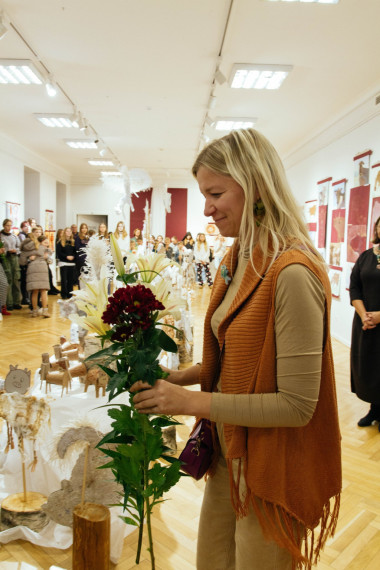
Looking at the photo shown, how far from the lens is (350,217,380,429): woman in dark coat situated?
10.4 feet

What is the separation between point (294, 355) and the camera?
35.2 inches

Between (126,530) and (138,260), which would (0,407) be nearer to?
(126,530)

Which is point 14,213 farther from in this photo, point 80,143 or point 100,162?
point 100,162

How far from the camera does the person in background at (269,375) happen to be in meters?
0.91

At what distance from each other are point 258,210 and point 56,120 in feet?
26.9

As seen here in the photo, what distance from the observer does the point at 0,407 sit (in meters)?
1.98

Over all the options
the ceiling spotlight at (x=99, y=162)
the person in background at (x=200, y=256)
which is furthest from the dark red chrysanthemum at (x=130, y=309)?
the person in background at (x=200, y=256)

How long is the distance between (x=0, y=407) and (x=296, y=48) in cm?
467

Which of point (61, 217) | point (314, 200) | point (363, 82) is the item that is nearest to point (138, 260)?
point (363, 82)

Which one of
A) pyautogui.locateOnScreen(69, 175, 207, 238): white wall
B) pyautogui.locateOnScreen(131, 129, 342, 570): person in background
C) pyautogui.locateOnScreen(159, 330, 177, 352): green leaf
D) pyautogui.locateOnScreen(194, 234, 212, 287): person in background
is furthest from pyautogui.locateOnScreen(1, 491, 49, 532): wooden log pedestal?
pyautogui.locateOnScreen(69, 175, 207, 238): white wall

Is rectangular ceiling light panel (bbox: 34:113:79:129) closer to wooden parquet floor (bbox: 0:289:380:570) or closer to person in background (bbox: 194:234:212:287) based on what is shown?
person in background (bbox: 194:234:212:287)

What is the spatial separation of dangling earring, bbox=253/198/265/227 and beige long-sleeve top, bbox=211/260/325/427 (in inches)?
6.9

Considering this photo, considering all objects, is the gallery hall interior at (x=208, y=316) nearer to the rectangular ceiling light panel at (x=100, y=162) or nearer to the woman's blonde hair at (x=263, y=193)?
the woman's blonde hair at (x=263, y=193)

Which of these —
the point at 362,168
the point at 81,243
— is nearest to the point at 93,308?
the point at 362,168
